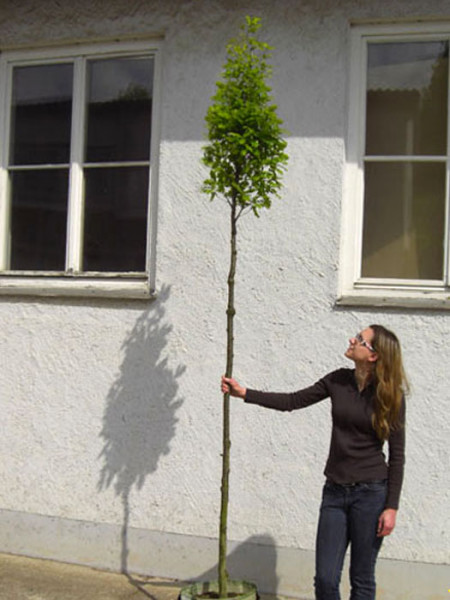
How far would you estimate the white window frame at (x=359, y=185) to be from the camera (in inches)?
207

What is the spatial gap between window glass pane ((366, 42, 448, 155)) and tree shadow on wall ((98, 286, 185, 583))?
1.84 meters

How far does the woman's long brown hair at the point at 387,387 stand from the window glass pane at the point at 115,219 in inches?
95.3

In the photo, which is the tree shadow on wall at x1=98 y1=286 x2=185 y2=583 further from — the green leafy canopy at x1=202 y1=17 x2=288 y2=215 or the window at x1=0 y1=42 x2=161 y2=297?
the green leafy canopy at x1=202 y1=17 x2=288 y2=215

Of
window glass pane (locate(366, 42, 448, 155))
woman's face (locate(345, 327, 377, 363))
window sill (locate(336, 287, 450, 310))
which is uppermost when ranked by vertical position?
window glass pane (locate(366, 42, 448, 155))

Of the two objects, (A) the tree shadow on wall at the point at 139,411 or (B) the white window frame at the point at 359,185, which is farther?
(A) the tree shadow on wall at the point at 139,411

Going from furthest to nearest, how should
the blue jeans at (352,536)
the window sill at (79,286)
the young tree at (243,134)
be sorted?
the window sill at (79,286), the young tree at (243,134), the blue jeans at (352,536)

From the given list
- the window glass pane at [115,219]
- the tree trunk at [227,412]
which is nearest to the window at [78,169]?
the window glass pane at [115,219]

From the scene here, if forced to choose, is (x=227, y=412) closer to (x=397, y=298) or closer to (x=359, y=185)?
(x=397, y=298)

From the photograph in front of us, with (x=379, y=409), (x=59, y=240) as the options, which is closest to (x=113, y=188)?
(x=59, y=240)

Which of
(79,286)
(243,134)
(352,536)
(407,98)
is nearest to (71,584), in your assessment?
(79,286)

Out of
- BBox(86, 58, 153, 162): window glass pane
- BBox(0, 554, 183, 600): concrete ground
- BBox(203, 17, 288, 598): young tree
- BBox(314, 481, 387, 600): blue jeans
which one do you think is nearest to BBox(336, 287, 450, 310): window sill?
BBox(203, 17, 288, 598): young tree

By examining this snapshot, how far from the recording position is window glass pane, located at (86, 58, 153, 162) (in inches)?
237

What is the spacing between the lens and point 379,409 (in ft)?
13.0

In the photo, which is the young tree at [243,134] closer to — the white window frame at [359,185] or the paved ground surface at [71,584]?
the white window frame at [359,185]
